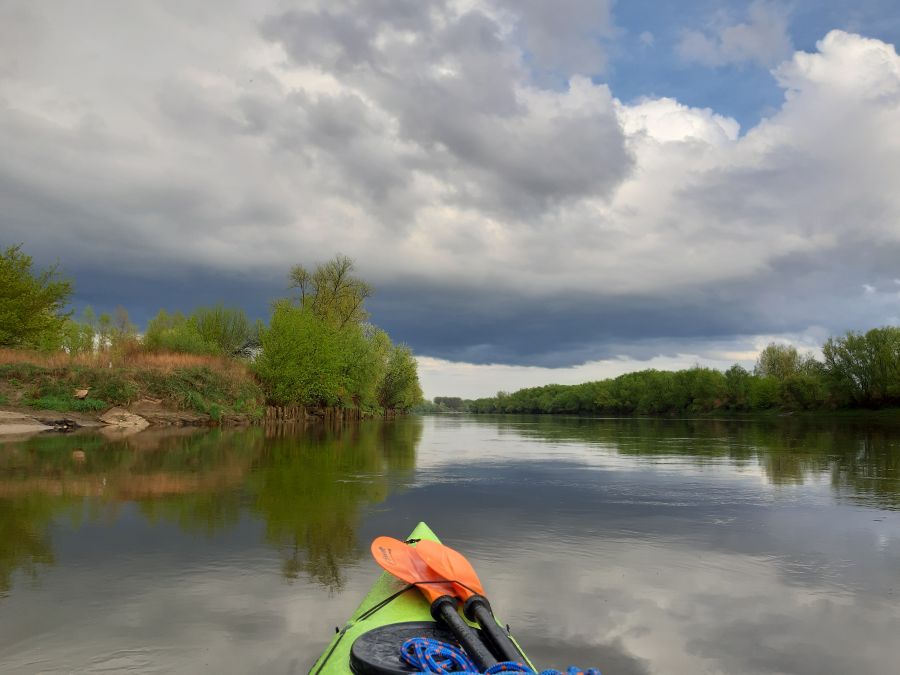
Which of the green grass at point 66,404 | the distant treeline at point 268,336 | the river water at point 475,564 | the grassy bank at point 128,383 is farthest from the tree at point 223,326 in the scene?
the river water at point 475,564

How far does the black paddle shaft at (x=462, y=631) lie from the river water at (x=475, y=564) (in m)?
0.70

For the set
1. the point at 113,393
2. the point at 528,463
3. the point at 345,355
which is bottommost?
the point at 528,463

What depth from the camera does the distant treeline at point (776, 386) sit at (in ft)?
212

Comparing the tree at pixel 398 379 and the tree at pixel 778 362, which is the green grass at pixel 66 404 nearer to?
the tree at pixel 398 379

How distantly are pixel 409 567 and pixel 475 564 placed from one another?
1.85m

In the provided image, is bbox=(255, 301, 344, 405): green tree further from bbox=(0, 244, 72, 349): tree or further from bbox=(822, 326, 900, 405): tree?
bbox=(822, 326, 900, 405): tree

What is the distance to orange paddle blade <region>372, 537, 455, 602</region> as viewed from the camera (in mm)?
4301

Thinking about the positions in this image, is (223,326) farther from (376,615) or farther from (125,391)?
(376,615)

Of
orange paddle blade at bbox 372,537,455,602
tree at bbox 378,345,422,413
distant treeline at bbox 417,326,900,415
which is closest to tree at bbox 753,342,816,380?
distant treeline at bbox 417,326,900,415

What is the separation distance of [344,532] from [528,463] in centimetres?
1000

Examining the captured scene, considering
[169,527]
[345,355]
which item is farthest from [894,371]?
[169,527]

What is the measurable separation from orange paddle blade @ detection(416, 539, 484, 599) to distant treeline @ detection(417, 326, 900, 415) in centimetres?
7072

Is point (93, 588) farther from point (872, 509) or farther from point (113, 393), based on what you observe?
point (113, 393)

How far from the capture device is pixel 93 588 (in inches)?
208
